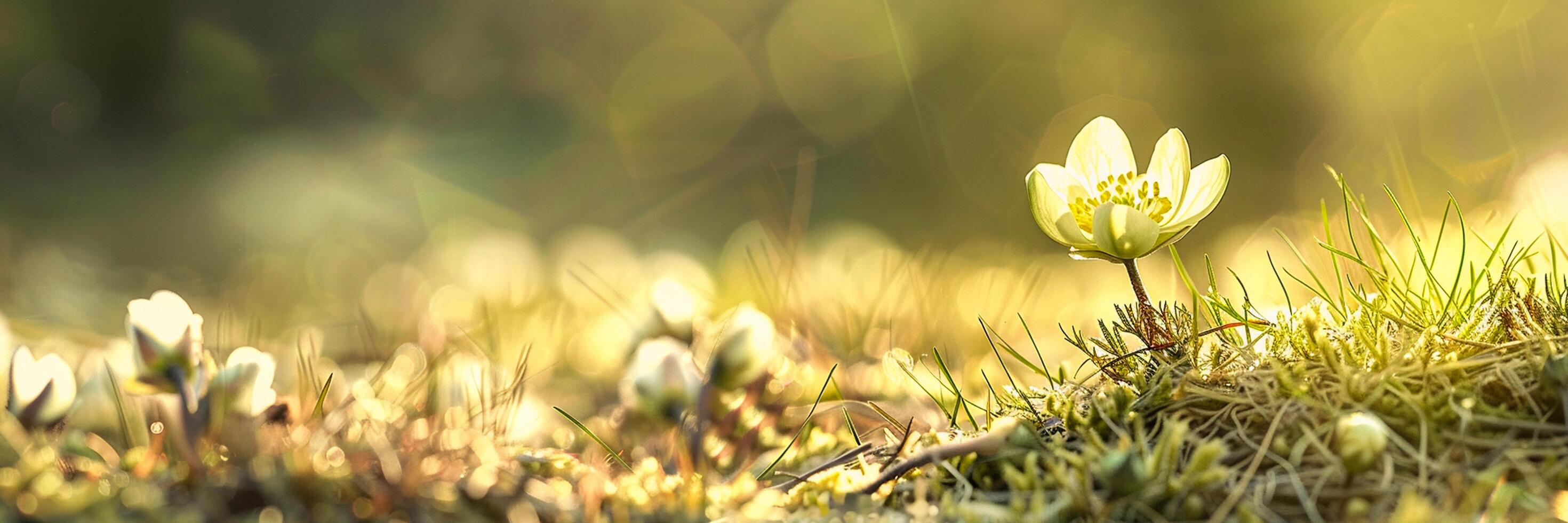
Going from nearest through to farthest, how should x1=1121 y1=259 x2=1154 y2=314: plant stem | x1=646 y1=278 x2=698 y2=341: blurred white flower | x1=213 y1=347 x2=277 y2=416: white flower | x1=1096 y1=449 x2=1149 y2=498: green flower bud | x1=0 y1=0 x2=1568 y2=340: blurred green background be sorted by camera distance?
x1=1096 y1=449 x2=1149 y2=498: green flower bud
x1=213 y1=347 x2=277 y2=416: white flower
x1=1121 y1=259 x2=1154 y2=314: plant stem
x1=646 y1=278 x2=698 y2=341: blurred white flower
x1=0 y1=0 x2=1568 y2=340: blurred green background

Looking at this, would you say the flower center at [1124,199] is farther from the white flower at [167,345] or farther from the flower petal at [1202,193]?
the white flower at [167,345]

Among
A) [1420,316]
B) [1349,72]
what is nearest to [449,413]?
[1420,316]

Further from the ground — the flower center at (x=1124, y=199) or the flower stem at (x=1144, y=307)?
the flower center at (x=1124, y=199)

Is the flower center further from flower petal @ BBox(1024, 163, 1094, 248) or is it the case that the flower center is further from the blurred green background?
the blurred green background

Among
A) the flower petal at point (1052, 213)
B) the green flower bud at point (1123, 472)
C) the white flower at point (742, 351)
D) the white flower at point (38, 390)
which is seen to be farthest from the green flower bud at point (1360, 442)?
the white flower at point (38, 390)

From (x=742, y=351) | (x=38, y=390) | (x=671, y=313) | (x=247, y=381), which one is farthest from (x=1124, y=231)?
(x=38, y=390)

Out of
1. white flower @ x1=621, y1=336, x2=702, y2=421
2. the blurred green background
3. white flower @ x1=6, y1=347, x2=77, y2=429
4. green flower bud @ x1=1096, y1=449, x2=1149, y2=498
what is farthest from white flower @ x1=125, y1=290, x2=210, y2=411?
the blurred green background
